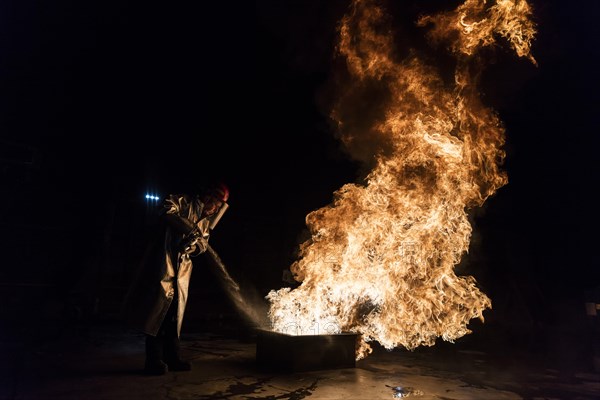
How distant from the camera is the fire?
6.45 m

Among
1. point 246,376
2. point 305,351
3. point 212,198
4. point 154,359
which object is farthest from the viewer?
point 212,198

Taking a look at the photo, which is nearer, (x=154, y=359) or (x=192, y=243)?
(x=154, y=359)

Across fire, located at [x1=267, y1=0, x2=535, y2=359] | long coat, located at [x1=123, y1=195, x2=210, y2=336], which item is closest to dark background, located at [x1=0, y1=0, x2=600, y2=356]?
fire, located at [x1=267, y1=0, x2=535, y2=359]

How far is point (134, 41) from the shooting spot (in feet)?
31.6

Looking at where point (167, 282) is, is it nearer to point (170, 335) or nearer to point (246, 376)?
point (170, 335)

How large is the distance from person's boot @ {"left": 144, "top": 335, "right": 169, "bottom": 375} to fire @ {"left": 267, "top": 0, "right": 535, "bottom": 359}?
79.0 inches

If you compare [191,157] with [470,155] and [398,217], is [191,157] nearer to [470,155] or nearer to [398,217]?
[398,217]

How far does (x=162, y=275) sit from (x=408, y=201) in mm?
4353

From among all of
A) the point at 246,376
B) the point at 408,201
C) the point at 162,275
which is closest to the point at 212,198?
the point at 162,275

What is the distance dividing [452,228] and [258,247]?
6582 millimetres

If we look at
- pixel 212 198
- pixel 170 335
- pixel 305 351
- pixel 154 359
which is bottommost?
pixel 154 359

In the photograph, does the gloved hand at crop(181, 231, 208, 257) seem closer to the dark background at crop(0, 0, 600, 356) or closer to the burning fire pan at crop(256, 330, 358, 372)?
the burning fire pan at crop(256, 330, 358, 372)

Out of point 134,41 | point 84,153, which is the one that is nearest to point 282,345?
point 84,153

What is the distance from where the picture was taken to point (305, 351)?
555 centimetres
